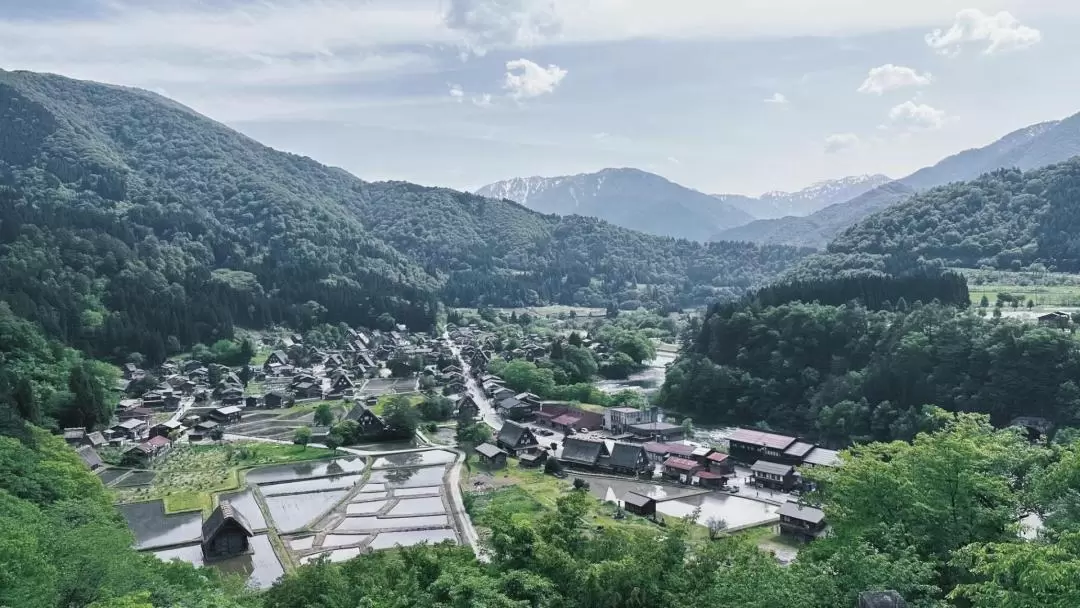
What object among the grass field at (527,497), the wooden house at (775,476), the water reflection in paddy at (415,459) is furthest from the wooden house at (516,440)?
the wooden house at (775,476)

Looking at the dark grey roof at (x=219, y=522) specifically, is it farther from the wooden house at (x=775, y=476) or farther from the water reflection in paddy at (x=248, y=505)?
the wooden house at (x=775, y=476)

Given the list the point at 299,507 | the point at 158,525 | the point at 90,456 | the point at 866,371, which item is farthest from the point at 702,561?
the point at 90,456

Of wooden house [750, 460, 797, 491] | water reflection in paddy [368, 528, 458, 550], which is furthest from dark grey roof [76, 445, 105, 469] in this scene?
wooden house [750, 460, 797, 491]

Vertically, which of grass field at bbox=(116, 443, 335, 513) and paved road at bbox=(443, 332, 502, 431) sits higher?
grass field at bbox=(116, 443, 335, 513)

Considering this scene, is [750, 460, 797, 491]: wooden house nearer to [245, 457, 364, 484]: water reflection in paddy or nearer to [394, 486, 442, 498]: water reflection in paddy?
[394, 486, 442, 498]: water reflection in paddy

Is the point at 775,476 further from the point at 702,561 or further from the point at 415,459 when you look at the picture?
the point at 702,561

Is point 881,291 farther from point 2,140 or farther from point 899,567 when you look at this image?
point 2,140
